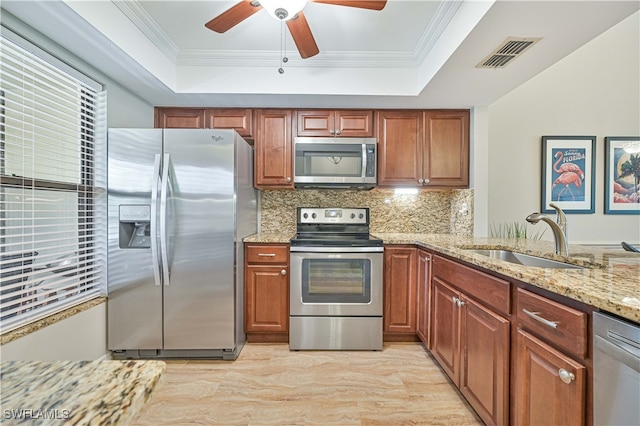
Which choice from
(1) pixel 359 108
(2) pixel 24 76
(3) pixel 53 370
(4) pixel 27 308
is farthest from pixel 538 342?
(2) pixel 24 76

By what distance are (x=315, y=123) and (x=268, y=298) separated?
1.70 metres

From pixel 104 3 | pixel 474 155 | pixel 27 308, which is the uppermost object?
pixel 104 3

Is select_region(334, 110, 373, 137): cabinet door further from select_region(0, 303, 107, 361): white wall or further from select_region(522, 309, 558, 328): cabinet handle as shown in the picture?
select_region(0, 303, 107, 361): white wall

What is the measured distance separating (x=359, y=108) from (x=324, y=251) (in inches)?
56.8

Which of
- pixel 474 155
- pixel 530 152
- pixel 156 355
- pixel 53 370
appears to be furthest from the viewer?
pixel 530 152

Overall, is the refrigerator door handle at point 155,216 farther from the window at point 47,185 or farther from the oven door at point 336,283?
the oven door at point 336,283

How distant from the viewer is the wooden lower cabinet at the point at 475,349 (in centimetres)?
137

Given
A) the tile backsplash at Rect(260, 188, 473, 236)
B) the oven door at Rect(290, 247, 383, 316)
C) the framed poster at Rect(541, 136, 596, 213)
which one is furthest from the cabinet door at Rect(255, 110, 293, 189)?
the framed poster at Rect(541, 136, 596, 213)

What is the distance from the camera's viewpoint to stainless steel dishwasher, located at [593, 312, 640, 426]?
789mm

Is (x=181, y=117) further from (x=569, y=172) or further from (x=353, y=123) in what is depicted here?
(x=569, y=172)

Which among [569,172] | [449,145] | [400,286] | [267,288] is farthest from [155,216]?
[569,172]

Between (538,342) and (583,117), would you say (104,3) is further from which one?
(583,117)

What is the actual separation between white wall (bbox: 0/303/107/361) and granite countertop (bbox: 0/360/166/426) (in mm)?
1610

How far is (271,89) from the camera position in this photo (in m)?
2.58
